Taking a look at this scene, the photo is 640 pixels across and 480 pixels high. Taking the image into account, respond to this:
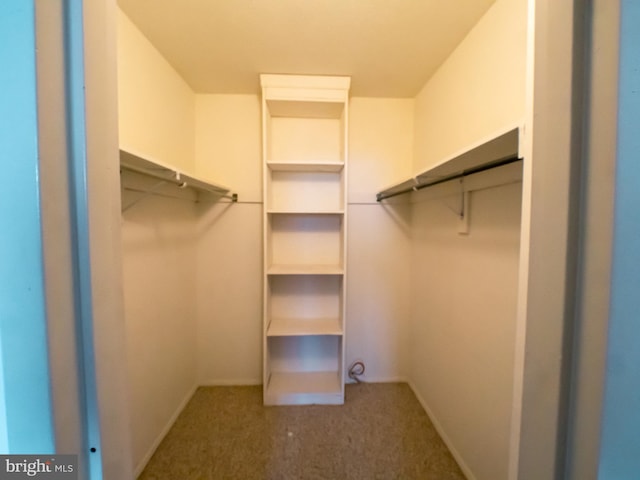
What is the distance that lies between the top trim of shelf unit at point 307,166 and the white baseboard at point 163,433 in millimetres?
1833

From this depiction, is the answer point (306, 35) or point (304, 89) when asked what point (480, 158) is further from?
point (304, 89)

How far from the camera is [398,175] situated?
2156 millimetres

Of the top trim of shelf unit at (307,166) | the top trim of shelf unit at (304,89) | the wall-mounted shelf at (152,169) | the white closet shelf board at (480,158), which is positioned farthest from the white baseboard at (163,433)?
the top trim of shelf unit at (304,89)

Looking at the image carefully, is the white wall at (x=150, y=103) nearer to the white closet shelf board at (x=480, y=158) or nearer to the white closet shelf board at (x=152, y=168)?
the white closet shelf board at (x=152, y=168)

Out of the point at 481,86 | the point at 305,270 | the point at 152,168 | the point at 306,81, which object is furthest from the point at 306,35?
the point at 305,270

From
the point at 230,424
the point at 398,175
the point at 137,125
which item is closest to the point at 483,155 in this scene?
the point at 398,175

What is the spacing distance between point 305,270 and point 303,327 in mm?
436

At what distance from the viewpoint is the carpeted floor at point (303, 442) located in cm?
139

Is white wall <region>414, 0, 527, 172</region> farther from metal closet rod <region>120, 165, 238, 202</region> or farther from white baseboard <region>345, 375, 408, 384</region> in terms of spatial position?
white baseboard <region>345, 375, 408, 384</region>

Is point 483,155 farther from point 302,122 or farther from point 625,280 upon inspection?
point 302,122

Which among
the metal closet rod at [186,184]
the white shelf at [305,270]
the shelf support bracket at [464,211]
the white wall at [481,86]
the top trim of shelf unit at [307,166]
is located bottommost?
the white shelf at [305,270]

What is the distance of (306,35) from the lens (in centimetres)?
142

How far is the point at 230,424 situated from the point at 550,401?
6.20 feet

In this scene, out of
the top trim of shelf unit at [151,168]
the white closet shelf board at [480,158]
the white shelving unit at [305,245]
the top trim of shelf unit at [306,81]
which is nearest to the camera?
the white closet shelf board at [480,158]
